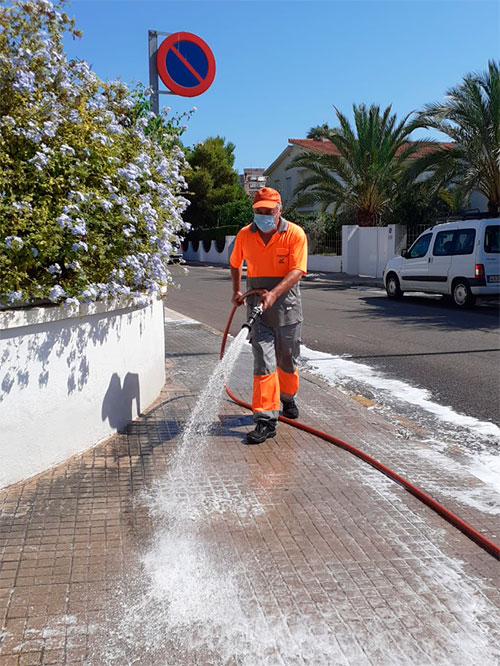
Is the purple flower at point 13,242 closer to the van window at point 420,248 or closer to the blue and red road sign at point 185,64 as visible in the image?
the blue and red road sign at point 185,64

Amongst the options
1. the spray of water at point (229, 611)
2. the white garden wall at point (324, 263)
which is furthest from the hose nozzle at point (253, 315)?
the white garden wall at point (324, 263)

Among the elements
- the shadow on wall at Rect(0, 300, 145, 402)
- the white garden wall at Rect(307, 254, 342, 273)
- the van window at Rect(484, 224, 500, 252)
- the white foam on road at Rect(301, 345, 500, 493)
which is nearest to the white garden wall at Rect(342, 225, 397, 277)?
the white garden wall at Rect(307, 254, 342, 273)

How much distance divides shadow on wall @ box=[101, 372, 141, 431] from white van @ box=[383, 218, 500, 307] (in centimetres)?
1107

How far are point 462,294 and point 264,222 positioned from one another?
1108 centimetres

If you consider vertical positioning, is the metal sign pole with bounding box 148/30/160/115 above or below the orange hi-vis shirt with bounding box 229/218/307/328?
above

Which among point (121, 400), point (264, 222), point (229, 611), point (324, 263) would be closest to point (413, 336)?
point (264, 222)

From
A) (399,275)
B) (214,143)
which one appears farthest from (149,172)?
(214,143)

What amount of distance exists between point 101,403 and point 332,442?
1.69 meters

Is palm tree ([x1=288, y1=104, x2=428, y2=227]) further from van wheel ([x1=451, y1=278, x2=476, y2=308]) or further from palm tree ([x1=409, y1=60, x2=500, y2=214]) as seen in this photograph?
van wheel ([x1=451, y1=278, x2=476, y2=308])

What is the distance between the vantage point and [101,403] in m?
4.74

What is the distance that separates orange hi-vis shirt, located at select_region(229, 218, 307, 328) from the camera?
Answer: 5.02 meters

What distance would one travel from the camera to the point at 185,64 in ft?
23.0

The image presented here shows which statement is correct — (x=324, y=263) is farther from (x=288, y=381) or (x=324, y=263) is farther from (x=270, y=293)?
(x=270, y=293)

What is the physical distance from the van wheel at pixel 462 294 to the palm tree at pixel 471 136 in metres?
6.47
